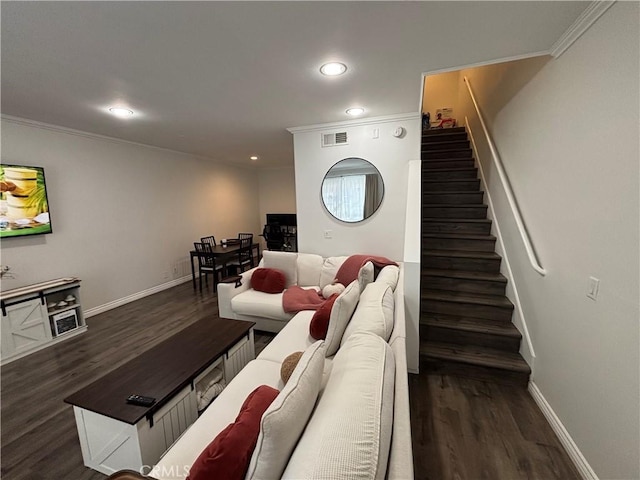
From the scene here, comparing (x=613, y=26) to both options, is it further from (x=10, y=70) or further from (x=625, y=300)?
(x=10, y=70)

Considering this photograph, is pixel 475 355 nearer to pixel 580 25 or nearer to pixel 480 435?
pixel 480 435

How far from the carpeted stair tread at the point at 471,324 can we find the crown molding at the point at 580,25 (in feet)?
6.92

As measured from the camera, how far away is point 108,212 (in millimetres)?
3939

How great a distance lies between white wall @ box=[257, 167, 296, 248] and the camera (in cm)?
752

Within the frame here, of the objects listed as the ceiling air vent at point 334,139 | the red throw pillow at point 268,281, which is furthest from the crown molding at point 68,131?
the ceiling air vent at point 334,139

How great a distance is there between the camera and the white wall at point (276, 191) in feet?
24.7

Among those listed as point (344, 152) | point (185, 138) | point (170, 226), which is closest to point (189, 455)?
point (344, 152)

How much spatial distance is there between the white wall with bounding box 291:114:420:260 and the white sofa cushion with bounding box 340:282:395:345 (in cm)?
150

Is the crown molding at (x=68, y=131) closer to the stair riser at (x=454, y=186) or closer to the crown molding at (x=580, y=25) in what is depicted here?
the stair riser at (x=454, y=186)

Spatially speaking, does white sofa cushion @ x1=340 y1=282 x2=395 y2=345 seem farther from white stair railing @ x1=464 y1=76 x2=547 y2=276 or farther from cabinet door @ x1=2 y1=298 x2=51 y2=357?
cabinet door @ x1=2 y1=298 x2=51 y2=357

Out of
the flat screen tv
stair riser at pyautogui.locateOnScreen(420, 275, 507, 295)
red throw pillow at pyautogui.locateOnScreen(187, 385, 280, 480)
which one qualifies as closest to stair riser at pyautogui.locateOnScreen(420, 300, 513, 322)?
stair riser at pyautogui.locateOnScreen(420, 275, 507, 295)

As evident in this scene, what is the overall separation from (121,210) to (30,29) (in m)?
3.05

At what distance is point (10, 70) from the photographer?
1927 millimetres

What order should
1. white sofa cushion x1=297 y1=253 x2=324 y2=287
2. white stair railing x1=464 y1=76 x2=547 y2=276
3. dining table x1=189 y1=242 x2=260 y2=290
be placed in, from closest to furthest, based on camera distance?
white stair railing x1=464 y1=76 x2=547 y2=276 → white sofa cushion x1=297 y1=253 x2=324 y2=287 → dining table x1=189 y1=242 x2=260 y2=290
